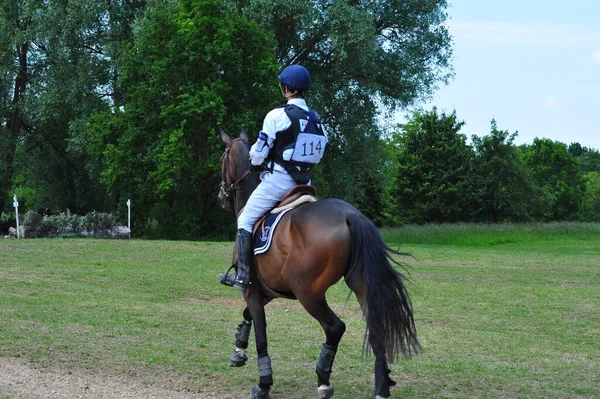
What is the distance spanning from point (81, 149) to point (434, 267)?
23.8 metres

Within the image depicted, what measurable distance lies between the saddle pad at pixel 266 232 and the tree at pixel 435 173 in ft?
195

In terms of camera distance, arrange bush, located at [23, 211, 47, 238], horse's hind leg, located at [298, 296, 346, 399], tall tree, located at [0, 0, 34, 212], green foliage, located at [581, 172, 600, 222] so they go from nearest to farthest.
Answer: horse's hind leg, located at [298, 296, 346, 399] < bush, located at [23, 211, 47, 238] < tall tree, located at [0, 0, 34, 212] < green foliage, located at [581, 172, 600, 222]

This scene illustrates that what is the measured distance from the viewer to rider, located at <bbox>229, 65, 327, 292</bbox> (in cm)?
820

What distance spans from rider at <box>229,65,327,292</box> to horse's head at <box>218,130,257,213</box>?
0.49m

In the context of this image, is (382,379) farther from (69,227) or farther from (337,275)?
(69,227)

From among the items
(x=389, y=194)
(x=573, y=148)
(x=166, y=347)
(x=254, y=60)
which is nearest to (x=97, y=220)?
(x=254, y=60)

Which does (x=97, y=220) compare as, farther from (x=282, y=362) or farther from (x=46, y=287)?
(x=282, y=362)

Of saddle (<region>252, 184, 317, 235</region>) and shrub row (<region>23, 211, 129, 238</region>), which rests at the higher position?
saddle (<region>252, 184, 317, 235</region>)

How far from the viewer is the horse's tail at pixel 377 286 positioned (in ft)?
24.5

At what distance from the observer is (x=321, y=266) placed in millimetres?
7695

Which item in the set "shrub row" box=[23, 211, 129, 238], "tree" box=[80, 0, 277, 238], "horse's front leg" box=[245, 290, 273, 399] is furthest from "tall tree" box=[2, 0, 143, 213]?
"horse's front leg" box=[245, 290, 273, 399]

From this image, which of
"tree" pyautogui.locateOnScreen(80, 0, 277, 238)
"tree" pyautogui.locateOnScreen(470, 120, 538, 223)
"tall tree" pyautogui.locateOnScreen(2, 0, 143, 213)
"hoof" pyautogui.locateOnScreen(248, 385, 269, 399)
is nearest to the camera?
"hoof" pyautogui.locateOnScreen(248, 385, 269, 399)

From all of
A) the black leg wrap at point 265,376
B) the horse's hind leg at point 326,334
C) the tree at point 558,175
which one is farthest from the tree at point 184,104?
the tree at point 558,175

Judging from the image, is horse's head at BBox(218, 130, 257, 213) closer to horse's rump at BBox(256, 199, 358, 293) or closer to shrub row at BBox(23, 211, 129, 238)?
horse's rump at BBox(256, 199, 358, 293)
